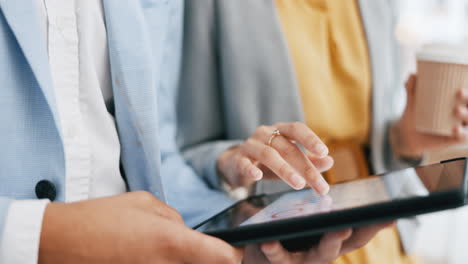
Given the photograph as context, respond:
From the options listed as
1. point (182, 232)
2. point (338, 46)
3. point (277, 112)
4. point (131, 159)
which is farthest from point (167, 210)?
point (338, 46)

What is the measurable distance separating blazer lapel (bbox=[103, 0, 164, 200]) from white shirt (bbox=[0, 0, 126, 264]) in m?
0.01

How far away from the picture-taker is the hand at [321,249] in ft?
1.22

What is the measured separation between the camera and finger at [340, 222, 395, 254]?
370 mm

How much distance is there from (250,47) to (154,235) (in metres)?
0.48

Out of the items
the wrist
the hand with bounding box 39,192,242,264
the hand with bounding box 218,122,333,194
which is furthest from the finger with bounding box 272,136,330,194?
the wrist

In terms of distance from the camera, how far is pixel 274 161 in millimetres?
504

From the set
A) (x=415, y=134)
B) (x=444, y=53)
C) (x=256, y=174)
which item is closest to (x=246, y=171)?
(x=256, y=174)

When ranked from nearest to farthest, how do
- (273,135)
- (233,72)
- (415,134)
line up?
(273,135), (233,72), (415,134)

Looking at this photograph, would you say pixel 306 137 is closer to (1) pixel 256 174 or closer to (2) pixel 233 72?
(1) pixel 256 174

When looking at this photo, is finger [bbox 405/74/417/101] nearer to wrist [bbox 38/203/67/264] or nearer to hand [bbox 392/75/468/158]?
hand [bbox 392/75/468/158]

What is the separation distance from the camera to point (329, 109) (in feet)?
2.72

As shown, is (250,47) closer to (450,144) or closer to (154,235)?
(450,144)

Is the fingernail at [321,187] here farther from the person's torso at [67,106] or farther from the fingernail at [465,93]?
the fingernail at [465,93]

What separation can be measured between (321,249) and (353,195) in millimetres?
57
